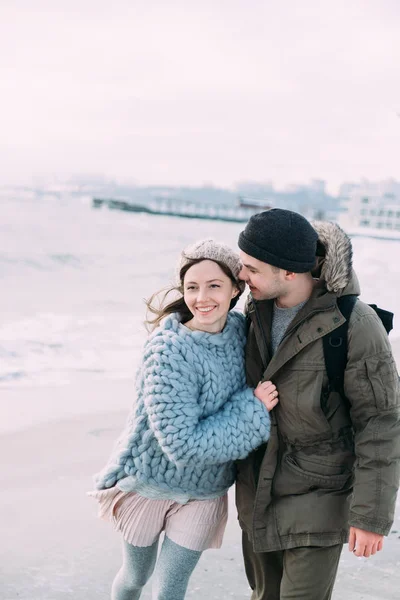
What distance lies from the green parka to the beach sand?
897mm

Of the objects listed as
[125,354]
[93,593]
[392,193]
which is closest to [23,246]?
[125,354]

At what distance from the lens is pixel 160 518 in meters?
2.32

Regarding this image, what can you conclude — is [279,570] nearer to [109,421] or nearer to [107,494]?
[107,494]

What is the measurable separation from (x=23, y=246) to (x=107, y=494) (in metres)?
31.5

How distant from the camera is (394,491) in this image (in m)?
2.09

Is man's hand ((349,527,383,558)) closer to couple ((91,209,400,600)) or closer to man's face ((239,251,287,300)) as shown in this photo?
couple ((91,209,400,600))

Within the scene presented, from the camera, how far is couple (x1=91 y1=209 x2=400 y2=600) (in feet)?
6.82

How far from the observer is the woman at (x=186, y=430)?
A: 82.4 inches

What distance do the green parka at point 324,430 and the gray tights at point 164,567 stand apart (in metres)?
0.23

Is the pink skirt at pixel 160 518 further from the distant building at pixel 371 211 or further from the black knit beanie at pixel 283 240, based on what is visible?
the distant building at pixel 371 211

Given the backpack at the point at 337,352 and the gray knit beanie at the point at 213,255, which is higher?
the gray knit beanie at the point at 213,255

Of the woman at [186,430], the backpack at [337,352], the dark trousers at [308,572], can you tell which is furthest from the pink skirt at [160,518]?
the backpack at [337,352]

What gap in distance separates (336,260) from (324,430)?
19.6 inches

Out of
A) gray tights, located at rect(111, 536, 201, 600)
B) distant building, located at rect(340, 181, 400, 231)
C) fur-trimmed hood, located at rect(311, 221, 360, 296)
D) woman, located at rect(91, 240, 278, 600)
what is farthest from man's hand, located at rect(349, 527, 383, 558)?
distant building, located at rect(340, 181, 400, 231)
